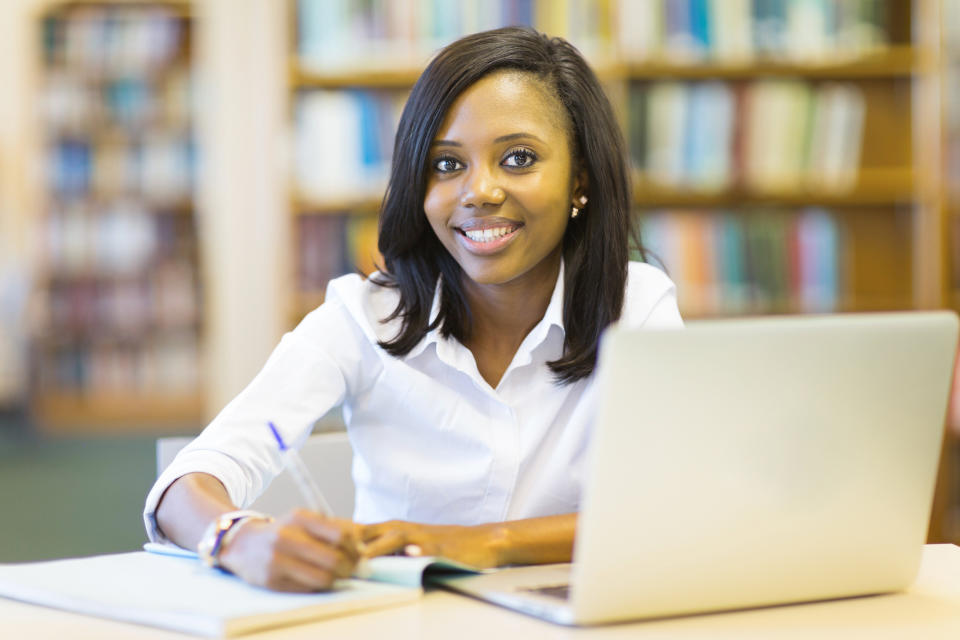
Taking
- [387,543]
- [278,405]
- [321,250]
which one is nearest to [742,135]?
[321,250]

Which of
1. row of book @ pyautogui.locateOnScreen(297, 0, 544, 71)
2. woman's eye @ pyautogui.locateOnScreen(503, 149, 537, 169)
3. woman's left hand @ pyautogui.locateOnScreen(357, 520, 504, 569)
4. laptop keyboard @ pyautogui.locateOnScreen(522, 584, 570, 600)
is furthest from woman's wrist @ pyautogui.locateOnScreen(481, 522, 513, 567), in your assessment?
row of book @ pyautogui.locateOnScreen(297, 0, 544, 71)

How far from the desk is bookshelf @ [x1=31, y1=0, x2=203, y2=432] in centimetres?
590

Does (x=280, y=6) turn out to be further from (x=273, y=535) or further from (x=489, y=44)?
(x=273, y=535)

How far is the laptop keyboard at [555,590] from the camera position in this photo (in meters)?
0.94

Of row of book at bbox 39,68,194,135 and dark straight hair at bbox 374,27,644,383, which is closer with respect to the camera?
dark straight hair at bbox 374,27,644,383

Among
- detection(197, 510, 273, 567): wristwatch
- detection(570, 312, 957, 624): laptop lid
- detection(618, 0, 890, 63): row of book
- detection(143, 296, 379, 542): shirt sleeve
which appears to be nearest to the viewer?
detection(570, 312, 957, 624): laptop lid

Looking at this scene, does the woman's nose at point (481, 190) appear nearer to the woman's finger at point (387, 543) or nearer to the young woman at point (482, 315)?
the young woman at point (482, 315)

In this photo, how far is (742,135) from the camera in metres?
3.54

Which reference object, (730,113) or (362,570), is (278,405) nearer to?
(362,570)

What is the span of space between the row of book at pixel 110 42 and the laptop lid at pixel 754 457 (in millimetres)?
6249

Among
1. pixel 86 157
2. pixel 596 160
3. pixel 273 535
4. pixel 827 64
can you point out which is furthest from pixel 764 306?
pixel 86 157

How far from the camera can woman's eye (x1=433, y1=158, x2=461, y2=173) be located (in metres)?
1.48

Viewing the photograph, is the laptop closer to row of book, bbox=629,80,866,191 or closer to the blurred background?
the blurred background

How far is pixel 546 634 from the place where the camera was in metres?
0.86
